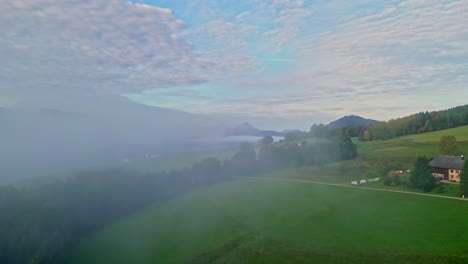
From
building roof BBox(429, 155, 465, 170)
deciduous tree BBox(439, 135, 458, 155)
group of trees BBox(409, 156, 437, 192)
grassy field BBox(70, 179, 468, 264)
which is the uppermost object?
deciduous tree BBox(439, 135, 458, 155)

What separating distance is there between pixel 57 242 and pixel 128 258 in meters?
7.83

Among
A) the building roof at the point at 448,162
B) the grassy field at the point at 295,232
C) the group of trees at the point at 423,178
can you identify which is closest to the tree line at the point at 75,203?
the grassy field at the point at 295,232

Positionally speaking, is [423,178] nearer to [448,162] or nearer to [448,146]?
[448,162]

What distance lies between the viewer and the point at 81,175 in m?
37.1

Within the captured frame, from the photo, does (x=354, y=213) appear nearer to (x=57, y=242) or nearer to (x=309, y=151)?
(x=57, y=242)

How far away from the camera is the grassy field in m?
23.1

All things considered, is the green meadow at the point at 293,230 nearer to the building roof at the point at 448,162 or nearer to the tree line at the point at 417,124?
the building roof at the point at 448,162

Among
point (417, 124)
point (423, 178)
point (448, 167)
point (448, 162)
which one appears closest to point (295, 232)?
point (423, 178)

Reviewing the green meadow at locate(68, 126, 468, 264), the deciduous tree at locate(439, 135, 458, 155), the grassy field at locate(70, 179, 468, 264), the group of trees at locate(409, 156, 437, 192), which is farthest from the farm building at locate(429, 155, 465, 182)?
the grassy field at locate(70, 179, 468, 264)

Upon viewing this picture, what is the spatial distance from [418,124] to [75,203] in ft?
320

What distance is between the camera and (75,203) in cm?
3200

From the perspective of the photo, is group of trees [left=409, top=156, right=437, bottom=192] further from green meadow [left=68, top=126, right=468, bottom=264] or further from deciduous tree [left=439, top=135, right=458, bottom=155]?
deciduous tree [left=439, top=135, right=458, bottom=155]

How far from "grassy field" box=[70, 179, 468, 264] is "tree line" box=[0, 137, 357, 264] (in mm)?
2480

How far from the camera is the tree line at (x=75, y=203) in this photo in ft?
78.7
